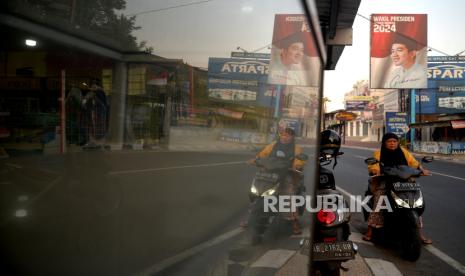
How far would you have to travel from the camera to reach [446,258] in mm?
3561

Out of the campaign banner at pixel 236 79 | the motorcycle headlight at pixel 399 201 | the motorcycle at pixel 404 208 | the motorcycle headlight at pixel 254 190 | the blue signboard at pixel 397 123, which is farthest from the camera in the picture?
the blue signboard at pixel 397 123

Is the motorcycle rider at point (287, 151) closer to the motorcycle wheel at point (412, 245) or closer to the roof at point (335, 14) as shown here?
the motorcycle wheel at point (412, 245)

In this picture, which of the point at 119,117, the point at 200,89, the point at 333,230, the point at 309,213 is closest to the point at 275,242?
the point at 309,213

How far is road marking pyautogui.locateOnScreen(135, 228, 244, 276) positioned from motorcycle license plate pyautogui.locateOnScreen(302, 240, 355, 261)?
1703 millimetres

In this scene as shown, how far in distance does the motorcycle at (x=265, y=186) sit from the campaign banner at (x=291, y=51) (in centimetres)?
21

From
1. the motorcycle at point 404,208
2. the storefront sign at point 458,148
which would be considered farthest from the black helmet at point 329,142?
the storefront sign at point 458,148

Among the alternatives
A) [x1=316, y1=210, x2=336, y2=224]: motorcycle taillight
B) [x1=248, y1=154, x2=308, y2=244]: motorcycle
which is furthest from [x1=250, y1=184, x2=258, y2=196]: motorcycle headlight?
[x1=316, y1=210, x2=336, y2=224]: motorcycle taillight

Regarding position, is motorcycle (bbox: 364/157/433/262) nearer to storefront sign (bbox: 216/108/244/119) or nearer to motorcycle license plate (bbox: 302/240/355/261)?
motorcycle license plate (bbox: 302/240/355/261)

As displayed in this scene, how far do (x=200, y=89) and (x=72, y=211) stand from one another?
0.32m

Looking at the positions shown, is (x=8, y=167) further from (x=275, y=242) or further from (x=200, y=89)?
(x=275, y=242)

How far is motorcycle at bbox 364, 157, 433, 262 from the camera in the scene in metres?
3.39

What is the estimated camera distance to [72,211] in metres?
0.48

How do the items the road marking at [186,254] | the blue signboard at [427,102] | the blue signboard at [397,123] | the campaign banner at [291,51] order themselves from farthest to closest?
the blue signboard at [427,102], the blue signboard at [397,123], the campaign banner at [291,51], the road marking at [186,254]

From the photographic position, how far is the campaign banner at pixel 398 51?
18172 millimetres
